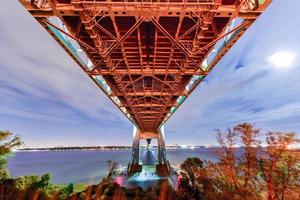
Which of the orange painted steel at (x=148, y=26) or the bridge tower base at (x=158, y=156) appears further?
the bridge tower base at (x=158, y=156)

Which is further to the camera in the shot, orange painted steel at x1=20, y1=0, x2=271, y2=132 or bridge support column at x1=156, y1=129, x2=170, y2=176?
bridge support column at x1=156, y1=129, x2=170, y2=176

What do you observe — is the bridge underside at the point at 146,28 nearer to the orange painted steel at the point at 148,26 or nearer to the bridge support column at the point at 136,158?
the orange painted steel at the point at 148,26

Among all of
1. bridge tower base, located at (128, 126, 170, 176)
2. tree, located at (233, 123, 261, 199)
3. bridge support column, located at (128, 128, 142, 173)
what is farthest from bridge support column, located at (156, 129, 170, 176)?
tree, located at (233, 123, 261, 199)

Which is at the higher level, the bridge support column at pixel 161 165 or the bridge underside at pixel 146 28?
the bridge underside at pixel 146 28

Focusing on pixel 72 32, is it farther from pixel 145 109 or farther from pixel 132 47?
pixel 145 109

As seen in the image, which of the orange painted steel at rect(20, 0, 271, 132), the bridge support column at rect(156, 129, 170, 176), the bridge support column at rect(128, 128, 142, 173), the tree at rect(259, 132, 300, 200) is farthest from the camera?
the bridge support column at rect(128, 128, 142, 173)

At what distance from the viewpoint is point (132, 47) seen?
11.8 meters

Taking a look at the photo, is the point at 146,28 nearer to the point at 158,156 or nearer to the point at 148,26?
the point at 148,26

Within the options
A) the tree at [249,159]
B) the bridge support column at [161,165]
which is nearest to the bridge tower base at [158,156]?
the bridge support column at [161,165]

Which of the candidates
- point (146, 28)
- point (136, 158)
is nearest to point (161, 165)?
point (136, 158)

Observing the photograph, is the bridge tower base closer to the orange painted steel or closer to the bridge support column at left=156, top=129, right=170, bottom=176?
the bridge support column at left=156, top=129, right=170, bottom=176

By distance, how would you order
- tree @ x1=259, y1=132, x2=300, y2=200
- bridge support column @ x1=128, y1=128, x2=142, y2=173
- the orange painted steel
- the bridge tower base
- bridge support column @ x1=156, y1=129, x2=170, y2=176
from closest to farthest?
the orange painted steel
tree @ x1=259, y1=132, x2=300, y2=200
bridge support column @ x1=156, y1=129, x2=170, y2=176
the bridge tower base
bridge support column @ x1=128, y1=128, x2=142, y2=173

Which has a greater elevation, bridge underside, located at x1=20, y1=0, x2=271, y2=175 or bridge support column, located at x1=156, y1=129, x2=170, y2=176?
bridge underside, located at x1=20, y1=0, x2=271, y2=175

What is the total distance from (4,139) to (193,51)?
27401 mm
